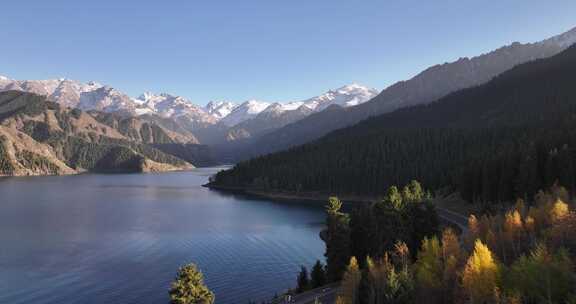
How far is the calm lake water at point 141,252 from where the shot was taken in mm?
84188

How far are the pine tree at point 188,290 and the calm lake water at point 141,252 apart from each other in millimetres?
16432

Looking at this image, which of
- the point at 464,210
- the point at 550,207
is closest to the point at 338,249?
the point at 550,207

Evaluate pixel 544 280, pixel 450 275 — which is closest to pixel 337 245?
pixel 450 275

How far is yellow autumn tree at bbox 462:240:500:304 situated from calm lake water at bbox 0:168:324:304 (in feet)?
137

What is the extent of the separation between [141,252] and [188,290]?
185 feet

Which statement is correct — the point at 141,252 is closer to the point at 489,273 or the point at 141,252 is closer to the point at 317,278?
the point at 317,278

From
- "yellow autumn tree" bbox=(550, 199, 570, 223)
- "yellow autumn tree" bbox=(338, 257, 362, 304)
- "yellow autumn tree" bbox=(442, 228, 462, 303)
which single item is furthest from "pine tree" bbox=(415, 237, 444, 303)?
"yellow autumn tree" bbox=(550, 199, 570, 223)

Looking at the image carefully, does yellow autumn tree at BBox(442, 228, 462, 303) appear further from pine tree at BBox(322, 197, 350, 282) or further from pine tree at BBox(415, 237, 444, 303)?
pine tree at BBox(322, 197, 350, 282)

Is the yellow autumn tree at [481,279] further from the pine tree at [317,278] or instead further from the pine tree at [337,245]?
the pine tree at [337,245]

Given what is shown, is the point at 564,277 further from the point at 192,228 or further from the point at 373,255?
the point at 192,228

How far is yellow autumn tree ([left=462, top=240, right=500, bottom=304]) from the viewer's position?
1998 inches

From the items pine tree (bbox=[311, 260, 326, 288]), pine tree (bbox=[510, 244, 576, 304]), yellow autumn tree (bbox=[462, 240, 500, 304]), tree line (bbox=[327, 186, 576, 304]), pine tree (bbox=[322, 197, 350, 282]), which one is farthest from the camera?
pine tree (bbox=[322, 197, 350, 282])

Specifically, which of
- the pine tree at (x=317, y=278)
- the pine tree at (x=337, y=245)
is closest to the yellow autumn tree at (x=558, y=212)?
the pine tree at (x=337, y=245)

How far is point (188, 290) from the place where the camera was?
63.6m
